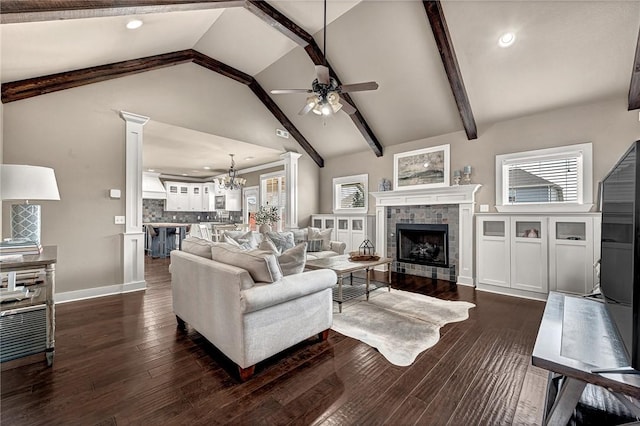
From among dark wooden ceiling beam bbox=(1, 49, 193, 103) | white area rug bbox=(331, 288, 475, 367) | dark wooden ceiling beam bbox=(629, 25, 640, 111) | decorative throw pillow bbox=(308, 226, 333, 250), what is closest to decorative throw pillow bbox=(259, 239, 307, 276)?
white area rug bbox=(331, 288, 475, 367)

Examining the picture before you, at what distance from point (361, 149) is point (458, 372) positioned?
528 centimetres

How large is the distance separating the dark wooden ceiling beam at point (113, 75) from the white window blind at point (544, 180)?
5147mm

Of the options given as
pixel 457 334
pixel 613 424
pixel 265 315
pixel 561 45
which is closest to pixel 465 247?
pixel 457 334

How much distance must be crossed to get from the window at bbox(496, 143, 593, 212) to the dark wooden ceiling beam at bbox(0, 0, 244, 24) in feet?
16.2

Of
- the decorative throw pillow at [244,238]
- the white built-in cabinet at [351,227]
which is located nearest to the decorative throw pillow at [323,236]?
the white built-in cabinet at [351,227]

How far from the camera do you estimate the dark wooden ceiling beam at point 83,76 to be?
3457mm

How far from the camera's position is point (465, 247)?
4887 millimetres

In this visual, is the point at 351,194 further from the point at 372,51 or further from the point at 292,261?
the point at 292,261

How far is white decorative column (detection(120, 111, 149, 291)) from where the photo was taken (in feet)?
14.2

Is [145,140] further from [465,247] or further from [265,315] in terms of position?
[465,247]

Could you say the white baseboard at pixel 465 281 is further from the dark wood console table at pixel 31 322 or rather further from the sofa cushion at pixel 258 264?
the dark wood console table at pixel 31 322

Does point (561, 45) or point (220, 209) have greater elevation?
point (561, 45)

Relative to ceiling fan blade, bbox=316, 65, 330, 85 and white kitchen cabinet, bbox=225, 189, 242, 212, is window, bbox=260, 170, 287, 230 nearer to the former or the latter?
white kitchen cabinet, bbox=225, 189, 242, 212

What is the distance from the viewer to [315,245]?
5.50m
